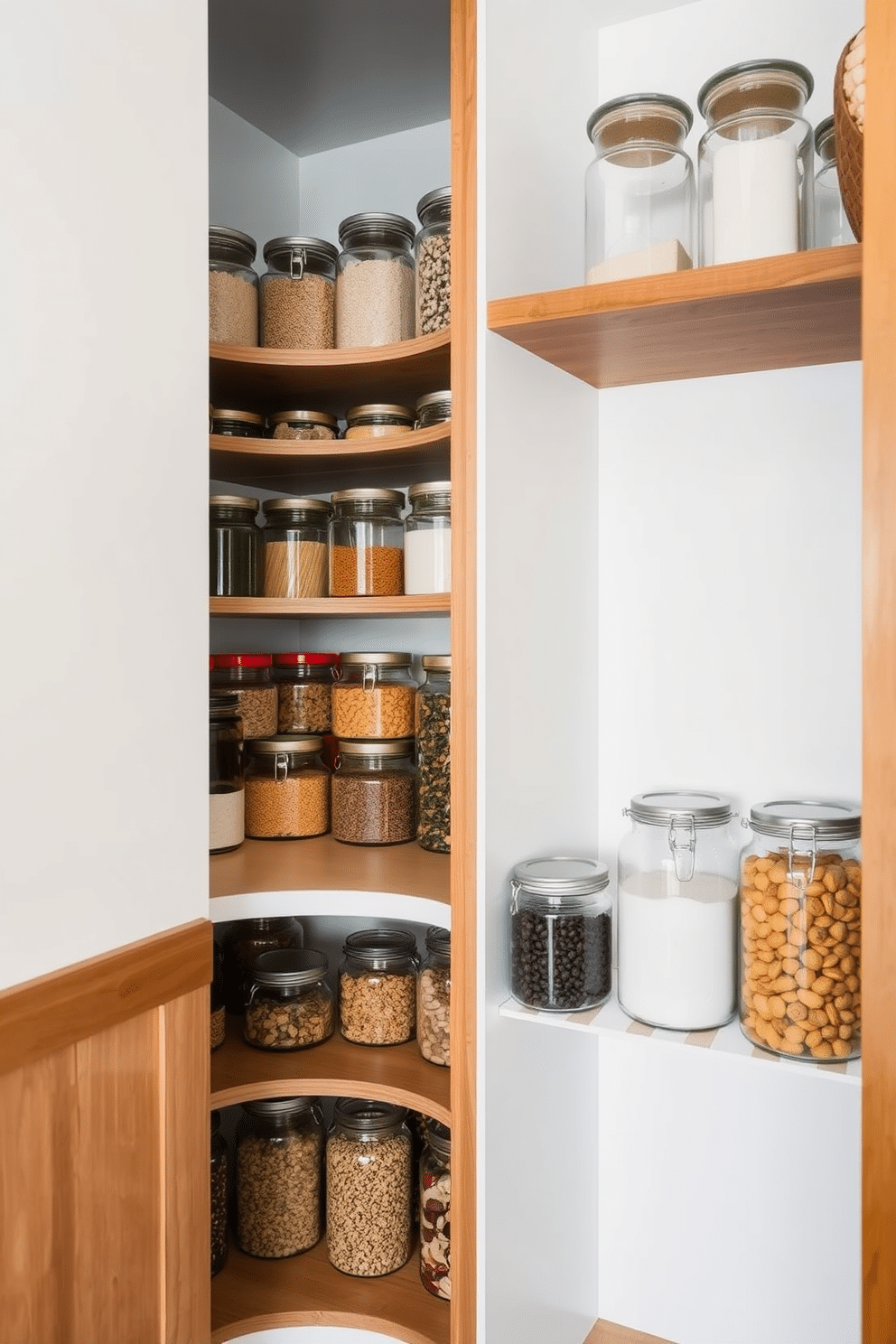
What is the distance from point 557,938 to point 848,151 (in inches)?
33.3

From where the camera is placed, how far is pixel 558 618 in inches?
53.9

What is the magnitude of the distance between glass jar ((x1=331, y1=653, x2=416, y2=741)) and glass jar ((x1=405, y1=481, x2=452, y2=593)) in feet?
0.50

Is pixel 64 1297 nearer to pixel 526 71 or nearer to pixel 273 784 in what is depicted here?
pixel 273 784

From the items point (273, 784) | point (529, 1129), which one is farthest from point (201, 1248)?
point (273, 784)

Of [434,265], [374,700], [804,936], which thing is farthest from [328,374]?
[804,936]

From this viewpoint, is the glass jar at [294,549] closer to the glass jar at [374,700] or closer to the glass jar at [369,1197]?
the glass jar at [374,700]

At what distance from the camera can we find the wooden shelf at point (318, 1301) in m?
1.34

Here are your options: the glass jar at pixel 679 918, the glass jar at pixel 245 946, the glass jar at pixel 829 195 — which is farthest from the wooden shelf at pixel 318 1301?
the glass jar at pixel 829 195

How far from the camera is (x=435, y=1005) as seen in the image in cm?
144

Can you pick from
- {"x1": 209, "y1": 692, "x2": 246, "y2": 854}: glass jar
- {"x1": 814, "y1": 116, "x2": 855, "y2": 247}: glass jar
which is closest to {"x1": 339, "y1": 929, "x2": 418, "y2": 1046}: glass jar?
{"x1": 209, "y1": 692, "x2": 246, "y2": 854}: glass jar

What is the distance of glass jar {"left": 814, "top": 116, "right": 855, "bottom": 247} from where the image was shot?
1.14 m

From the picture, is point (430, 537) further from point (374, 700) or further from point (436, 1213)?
point (436, 1213)

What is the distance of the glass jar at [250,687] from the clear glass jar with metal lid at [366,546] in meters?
0.19

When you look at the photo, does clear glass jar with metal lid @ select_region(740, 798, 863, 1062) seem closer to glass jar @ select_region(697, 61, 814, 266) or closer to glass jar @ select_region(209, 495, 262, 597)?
glass jar @ select_region(697, 61, 814, 266)
